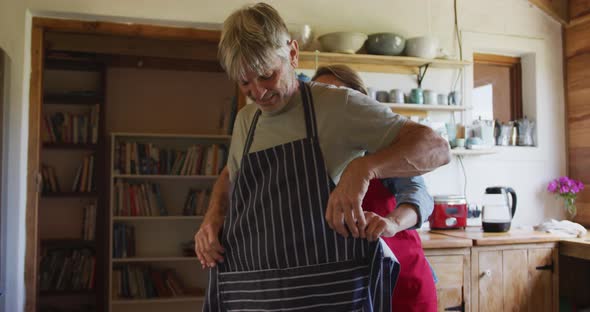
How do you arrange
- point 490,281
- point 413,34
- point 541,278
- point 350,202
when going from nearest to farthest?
point 350,202
point 490,281
point 541,278
point 413,34

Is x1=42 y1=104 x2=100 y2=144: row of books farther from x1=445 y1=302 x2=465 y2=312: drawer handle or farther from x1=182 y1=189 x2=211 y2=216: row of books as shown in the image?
x1=445 y1=302 x2=465 y2=312: drawer handle

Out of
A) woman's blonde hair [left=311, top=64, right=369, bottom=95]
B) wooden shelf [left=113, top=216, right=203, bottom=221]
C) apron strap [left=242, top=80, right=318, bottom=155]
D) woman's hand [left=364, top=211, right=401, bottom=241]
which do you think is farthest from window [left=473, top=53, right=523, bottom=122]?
woman's hand [left=364, top=211, right=401, bottom=241]

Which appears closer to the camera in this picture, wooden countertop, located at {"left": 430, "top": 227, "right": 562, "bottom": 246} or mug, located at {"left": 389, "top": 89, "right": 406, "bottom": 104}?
wooden countertop, located at {"left": 430, "top": 227, "right": 562, "bottom": 246}

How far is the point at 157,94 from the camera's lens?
498cm

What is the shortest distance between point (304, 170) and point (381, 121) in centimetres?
18

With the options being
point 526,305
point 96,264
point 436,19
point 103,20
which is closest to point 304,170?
point 526,305

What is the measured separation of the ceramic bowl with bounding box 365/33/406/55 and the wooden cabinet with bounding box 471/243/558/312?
1.22 m

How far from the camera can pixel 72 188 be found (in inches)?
185

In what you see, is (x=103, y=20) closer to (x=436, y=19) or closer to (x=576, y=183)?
(x=436, y=19)

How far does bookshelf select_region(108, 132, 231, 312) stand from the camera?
4.55m

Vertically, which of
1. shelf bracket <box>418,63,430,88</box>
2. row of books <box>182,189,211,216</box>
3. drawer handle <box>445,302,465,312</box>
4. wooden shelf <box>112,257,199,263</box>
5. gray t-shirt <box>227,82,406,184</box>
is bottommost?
wooden shelf <box>112,257,199,263</box>

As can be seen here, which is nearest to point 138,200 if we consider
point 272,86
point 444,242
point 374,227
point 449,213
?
point 449,213

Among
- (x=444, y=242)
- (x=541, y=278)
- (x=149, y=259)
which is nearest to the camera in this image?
(x=444, y=242)

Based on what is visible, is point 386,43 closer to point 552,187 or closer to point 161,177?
point 552,187
